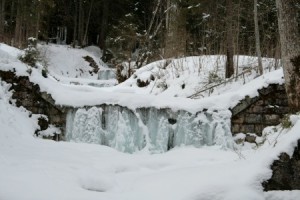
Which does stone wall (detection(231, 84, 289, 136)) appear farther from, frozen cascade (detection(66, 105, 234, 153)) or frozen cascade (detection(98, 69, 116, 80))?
frozen cascade (detection(98, 69, 116, 80))

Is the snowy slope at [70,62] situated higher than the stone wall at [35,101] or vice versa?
the snowy slope at [70,62]

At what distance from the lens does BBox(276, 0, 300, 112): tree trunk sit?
521cm

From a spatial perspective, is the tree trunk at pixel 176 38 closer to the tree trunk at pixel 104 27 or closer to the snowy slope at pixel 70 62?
the snowy slope at pixel 70 62

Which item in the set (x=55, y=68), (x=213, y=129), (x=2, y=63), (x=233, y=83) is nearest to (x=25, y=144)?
(x=2, y=63)

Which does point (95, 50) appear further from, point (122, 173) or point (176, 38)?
point (122, 173)

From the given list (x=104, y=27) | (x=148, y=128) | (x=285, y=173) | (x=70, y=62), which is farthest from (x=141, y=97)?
(x=104, y=27)

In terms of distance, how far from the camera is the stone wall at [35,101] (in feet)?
25.7

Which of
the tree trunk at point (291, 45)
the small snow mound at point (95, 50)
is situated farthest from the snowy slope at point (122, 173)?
→ the small snow mound at point (95, 50)

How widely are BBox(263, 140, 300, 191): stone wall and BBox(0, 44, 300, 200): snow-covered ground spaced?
5 cm

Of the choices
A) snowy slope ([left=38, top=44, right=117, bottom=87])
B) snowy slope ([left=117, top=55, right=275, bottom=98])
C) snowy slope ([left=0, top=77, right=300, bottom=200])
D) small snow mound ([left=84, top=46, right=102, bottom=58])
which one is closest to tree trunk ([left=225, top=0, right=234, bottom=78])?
snowy slope ([left=117, top=55, right=275, bottom=98])

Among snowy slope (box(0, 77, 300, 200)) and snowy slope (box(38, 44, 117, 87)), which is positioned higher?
snowy slope (box(38, 44, 117, 87))

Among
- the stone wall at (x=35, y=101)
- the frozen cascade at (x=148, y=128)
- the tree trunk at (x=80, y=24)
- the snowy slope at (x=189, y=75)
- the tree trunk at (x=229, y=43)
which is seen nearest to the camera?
the frozen cascade at (x=148, y=128)

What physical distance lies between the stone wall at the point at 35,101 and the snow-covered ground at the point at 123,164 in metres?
0.12

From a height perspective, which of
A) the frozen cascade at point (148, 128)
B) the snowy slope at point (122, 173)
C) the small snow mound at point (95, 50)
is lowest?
the snowy slope at point (122, 173)
